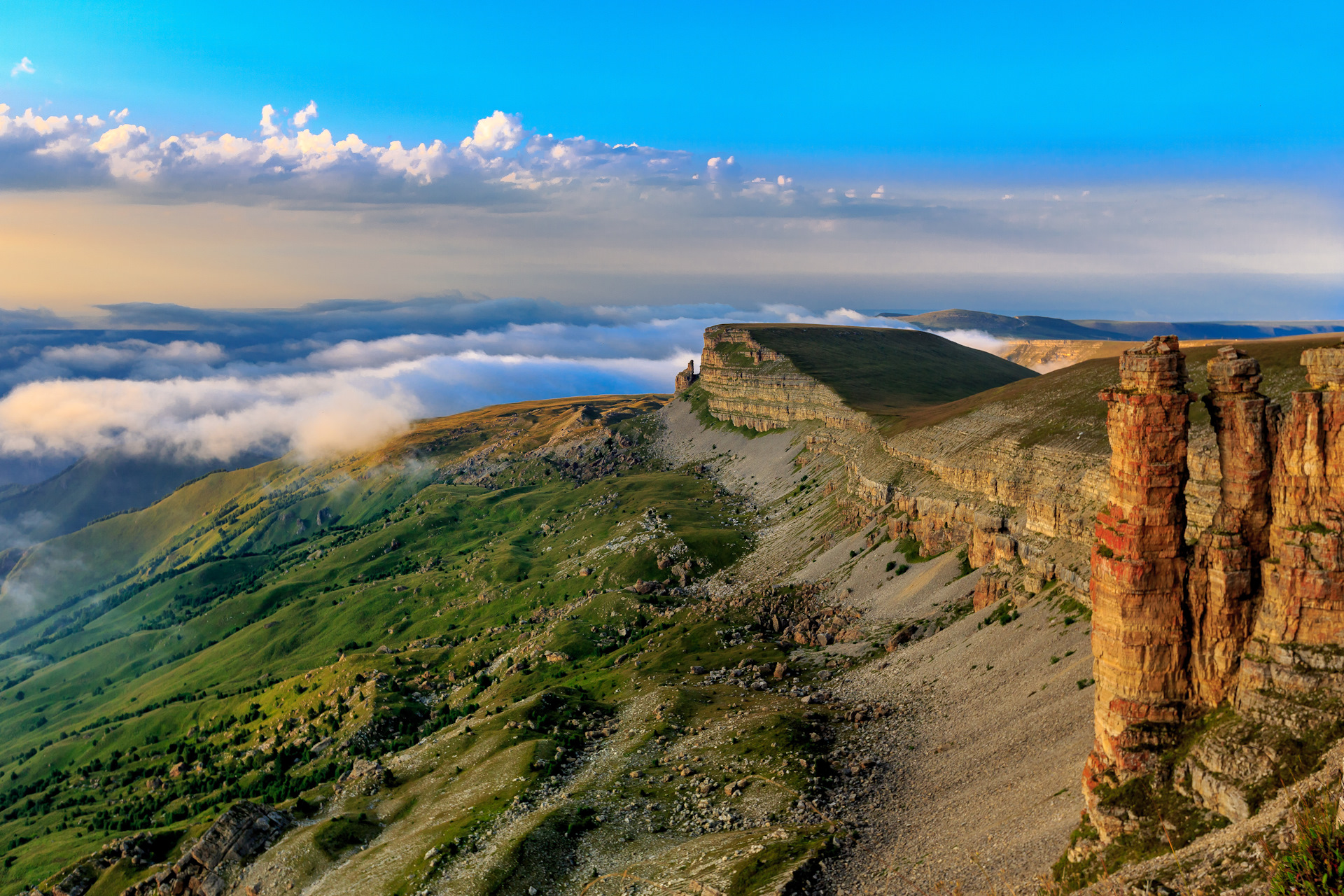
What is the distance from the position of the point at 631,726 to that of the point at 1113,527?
231ft

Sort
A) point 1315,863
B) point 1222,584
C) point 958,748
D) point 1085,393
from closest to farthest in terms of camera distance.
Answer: point 1315,863
point 1222,584
point 958,748
point 1085,393

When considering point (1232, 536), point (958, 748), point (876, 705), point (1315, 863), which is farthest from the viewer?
point (876, 705)

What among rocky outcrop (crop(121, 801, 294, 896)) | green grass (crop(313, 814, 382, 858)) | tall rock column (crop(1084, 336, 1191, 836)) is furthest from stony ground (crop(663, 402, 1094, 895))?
rocky outcrop (crop(121, 801, 294, 896))

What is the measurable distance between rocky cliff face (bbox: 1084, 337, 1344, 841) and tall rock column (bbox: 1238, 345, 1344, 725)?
0.24 ft

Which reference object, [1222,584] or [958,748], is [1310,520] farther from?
[958,748]

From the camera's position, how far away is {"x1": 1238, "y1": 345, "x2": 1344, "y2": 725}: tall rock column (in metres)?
43.0

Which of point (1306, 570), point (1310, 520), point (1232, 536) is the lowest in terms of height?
point (1306, 570)

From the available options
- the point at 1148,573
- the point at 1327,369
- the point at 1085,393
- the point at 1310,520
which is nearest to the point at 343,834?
the point at 1148,573

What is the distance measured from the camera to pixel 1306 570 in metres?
43.7

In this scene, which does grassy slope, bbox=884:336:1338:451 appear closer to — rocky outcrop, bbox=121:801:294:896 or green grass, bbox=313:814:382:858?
green grass, bbox=313:814:382:858

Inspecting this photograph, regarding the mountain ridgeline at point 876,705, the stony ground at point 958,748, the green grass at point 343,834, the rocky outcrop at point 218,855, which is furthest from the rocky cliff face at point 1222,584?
the rocky outcrop at point 218,855

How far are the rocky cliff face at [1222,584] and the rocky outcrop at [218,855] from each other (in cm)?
8944

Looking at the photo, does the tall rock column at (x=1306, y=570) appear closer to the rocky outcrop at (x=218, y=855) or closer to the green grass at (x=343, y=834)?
the green grass at (x=343, y=834)

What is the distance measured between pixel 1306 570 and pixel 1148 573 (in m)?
7.57
